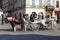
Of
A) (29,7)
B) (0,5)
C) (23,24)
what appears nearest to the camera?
(23,24)

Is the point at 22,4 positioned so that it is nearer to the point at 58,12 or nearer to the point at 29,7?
the point at 29,7

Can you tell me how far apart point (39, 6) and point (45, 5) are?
1339 millimetres

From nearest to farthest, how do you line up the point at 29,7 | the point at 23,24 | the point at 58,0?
the point at 23,24
the point at 29,7
the point at 58,0

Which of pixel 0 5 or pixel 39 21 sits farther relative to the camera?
pixel 0 5

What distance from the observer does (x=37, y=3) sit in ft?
178

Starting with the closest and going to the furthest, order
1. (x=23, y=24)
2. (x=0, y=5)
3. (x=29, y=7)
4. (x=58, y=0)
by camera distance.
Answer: (x=23, y=24) → (x=29, y=7) → (x=58, y=0) → (x=0, y=5)

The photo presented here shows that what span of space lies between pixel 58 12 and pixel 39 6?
596cm

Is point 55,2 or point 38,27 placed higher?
point 55,2

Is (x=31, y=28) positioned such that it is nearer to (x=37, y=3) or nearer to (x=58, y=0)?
(x=37, y=3)

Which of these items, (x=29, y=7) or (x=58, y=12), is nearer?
(x=29, y=7)

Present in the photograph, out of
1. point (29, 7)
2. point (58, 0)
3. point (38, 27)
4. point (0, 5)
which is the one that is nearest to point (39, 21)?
point (38, 27)

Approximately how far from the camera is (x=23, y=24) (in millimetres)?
20328

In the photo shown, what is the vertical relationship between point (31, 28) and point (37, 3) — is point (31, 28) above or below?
below

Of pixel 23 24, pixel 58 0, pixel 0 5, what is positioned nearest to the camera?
pixel 23 24
